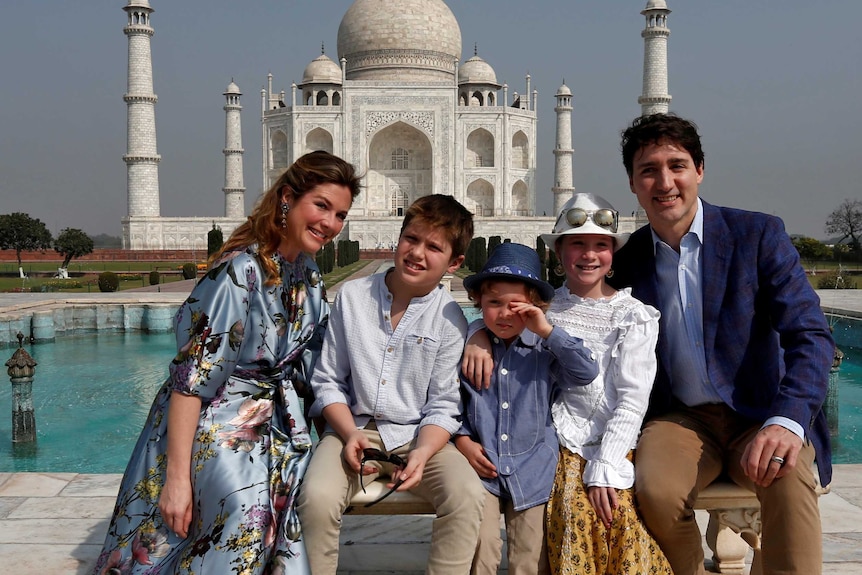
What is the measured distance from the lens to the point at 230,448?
173 centimetres

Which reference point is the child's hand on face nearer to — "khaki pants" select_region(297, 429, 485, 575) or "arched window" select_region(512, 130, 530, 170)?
"khaki pants" select_region(297, 429, 485, 575)

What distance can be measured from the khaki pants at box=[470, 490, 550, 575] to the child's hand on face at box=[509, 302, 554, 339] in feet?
1.23

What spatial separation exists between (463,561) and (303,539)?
1.11 ft

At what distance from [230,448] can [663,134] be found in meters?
1.23

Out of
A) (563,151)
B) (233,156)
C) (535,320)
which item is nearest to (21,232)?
(233,156)

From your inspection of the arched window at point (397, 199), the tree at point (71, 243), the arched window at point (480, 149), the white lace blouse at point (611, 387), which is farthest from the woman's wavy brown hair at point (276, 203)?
the arched window at point (397, 199)

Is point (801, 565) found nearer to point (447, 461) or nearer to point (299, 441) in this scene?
point (447, 461)

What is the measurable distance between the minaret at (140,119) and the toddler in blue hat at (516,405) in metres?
24.3

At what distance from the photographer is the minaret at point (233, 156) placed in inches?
1062

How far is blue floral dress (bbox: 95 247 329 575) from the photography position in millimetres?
1649

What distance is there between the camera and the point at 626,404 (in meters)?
1.84

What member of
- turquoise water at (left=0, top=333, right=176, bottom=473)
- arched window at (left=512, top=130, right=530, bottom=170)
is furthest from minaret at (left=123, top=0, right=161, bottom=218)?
turquoise water at (left=0, top=333, right=176, bottom=473)

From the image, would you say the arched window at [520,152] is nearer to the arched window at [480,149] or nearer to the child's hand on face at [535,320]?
the arched window at [480,149]

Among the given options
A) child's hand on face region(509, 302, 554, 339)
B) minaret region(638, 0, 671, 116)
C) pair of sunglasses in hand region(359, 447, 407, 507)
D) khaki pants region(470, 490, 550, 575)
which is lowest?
khaki pants region(470, 490, 550, 575)
